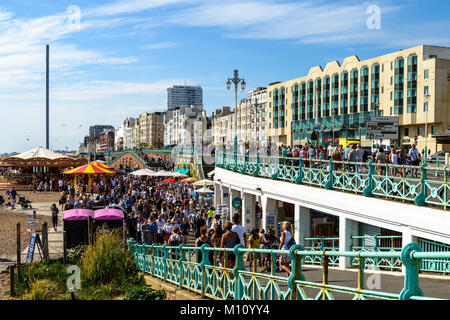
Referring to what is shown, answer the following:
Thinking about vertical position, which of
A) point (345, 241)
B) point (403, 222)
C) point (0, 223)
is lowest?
point (0, 223)

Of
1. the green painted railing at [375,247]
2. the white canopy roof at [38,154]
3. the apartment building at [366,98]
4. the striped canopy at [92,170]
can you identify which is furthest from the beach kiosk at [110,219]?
the white canopy roof at [38,154]

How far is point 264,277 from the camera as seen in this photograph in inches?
287

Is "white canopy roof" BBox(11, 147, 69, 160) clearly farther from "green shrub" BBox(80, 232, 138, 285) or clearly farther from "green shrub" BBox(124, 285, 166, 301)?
"green shrub" BBox(124, 285, 166, 301)

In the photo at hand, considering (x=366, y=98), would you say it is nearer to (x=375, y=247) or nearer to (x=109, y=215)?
(x=109, y=215)

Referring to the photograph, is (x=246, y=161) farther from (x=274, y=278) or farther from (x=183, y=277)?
(x=274, y=278)

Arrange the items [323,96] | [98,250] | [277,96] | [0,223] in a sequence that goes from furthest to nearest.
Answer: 1. [277,96]
2. [323,96]
3. [0,223]
4. [98,250]

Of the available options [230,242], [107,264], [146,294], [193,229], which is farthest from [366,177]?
[193,229]

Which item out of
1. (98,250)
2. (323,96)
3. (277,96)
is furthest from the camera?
(277,96)

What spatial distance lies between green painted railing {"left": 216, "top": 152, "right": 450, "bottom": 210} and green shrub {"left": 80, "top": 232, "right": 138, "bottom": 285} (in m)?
6.44

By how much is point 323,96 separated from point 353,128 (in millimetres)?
10199

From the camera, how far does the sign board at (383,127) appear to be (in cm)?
3939

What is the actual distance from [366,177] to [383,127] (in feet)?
96.4
